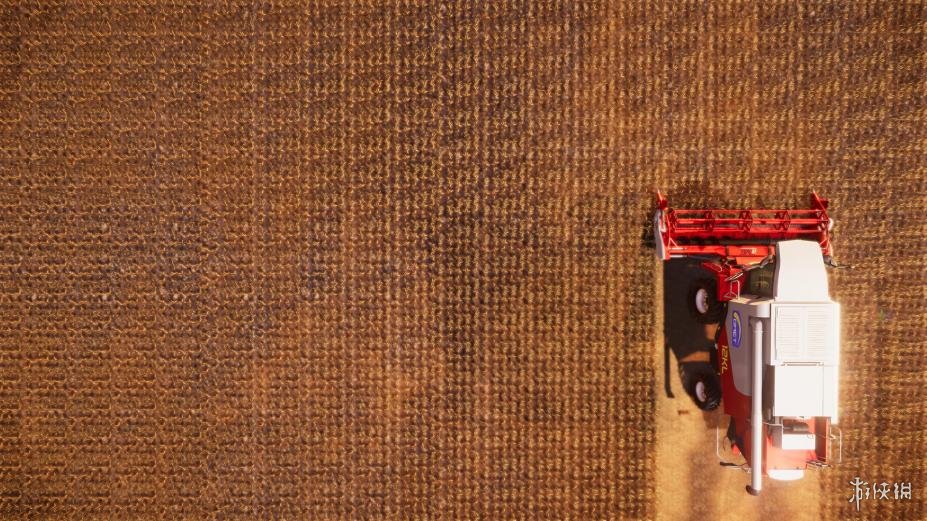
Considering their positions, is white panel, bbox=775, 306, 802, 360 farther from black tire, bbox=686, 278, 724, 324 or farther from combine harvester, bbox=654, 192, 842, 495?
black tire, bbox=686, 278, 724, 324

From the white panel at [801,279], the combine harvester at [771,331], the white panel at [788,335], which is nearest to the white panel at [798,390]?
the combine harvester at [771,331]

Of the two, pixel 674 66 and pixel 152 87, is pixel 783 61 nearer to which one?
pixel 674 66

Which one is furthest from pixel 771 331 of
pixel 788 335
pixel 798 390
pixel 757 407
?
pixel 757 407

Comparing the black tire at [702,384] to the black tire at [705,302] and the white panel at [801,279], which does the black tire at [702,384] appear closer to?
the black tire at [705,302]

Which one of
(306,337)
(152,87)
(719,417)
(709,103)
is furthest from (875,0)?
(152,87)

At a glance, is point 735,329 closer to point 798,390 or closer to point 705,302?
point 705,302
